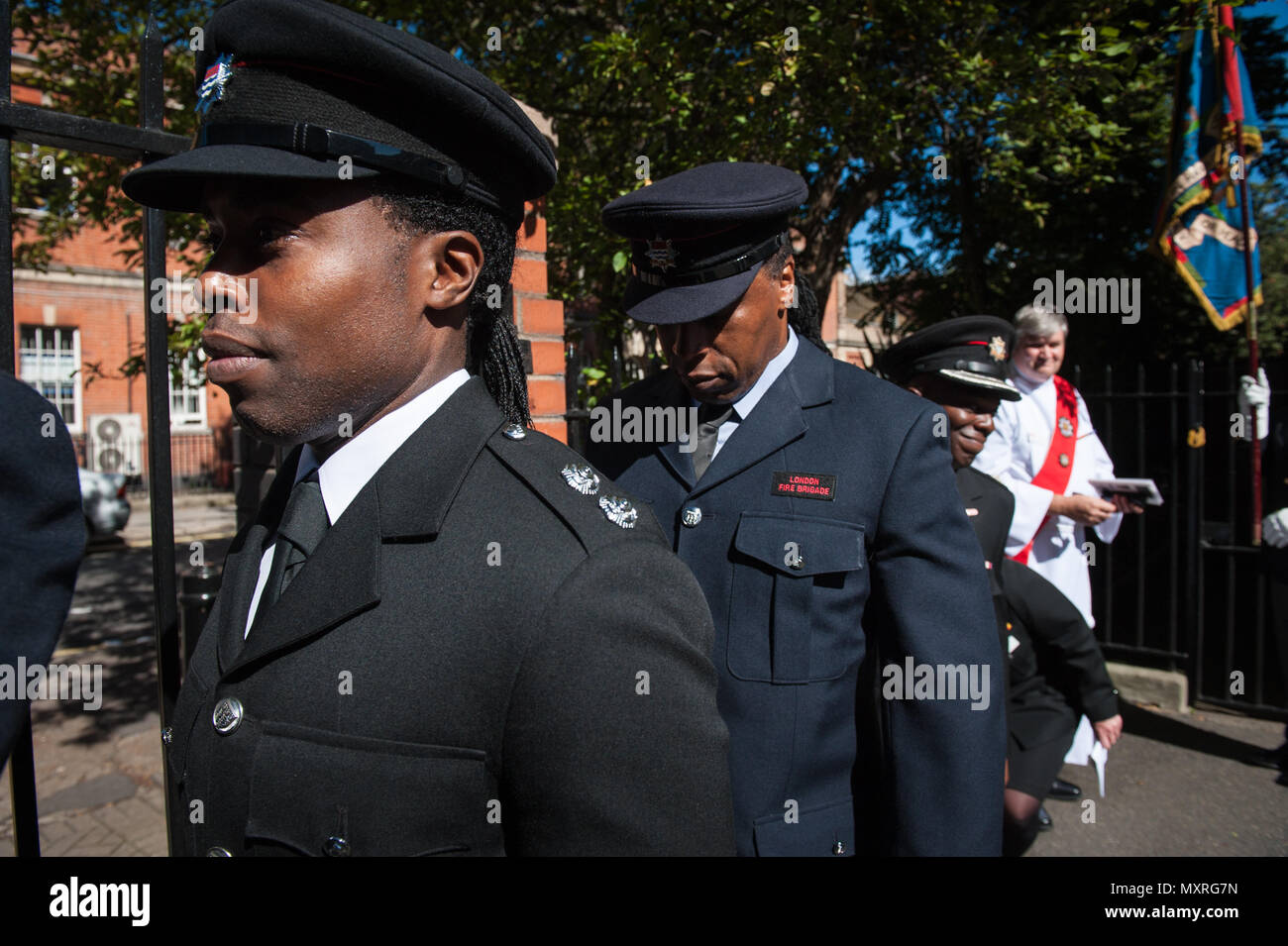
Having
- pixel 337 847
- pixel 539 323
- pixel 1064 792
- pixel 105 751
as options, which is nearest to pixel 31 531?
pixel 337 847

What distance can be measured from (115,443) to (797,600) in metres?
21.4

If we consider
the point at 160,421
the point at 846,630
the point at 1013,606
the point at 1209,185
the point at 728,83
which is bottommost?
the point at 1013,606

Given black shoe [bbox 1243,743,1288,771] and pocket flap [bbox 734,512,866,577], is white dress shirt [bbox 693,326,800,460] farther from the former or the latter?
black shoe [bbox 1243,743,1288,771]

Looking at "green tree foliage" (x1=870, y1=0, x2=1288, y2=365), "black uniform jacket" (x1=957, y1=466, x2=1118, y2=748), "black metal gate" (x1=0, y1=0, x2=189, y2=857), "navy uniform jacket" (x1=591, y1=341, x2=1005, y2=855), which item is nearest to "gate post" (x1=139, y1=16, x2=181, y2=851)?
"black metal gate" (x1=0, y1=0, x2=189, y2=857)

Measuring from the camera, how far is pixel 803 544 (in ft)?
5.66

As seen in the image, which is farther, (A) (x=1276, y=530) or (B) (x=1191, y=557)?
(B) (x=1191, y=557)

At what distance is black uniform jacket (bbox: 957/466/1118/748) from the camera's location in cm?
312

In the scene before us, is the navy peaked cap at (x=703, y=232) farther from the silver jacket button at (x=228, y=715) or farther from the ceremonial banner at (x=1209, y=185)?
the ceremonial banner at (x=1209, y=185)

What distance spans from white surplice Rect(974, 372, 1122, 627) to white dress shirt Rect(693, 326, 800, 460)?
2.06 meters

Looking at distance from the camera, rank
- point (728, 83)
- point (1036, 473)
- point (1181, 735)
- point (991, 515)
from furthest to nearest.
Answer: point (1181, 735), point (728, 83), point (1036, 473), point (991, 515)

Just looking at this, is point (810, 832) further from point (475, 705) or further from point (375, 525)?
point (375, 525)

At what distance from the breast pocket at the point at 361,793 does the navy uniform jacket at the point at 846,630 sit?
2.63ft
